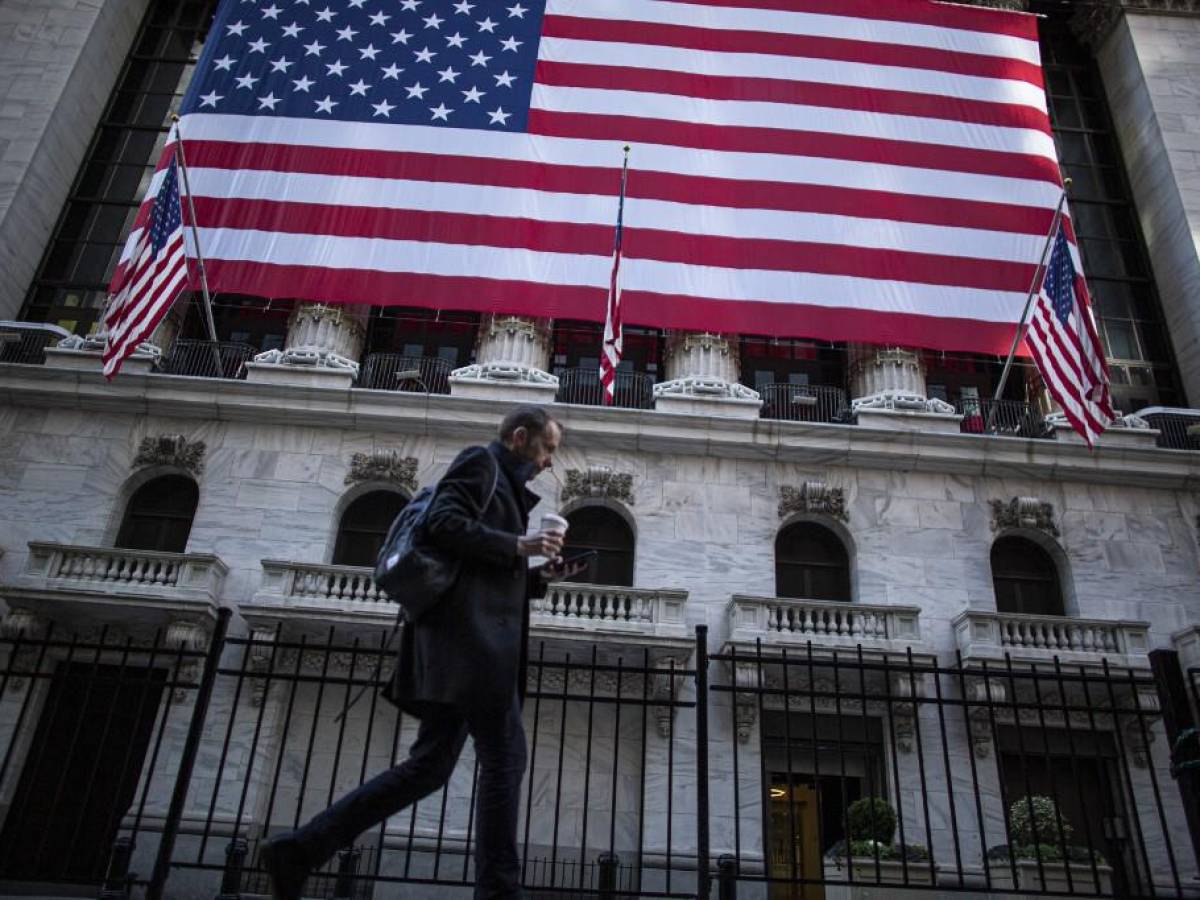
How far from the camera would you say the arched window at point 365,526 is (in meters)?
19.2

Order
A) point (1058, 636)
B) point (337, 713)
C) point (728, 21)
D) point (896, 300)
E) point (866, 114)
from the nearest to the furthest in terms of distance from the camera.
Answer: point (337, 713) → point (1058, 636) → point (896, 300) → point (866, 114) → point (728, 21)

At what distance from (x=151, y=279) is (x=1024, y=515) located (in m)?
17.1

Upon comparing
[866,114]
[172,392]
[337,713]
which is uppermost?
[866,114]

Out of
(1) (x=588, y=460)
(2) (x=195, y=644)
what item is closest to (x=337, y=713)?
(2) (x=195, y=644)

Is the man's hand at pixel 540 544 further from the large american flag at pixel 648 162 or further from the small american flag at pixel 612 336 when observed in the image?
the large american flag at pixel 648 162

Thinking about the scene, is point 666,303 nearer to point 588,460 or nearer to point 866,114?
point 588,460

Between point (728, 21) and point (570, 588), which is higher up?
point (728, 21)

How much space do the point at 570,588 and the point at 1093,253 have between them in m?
18.6

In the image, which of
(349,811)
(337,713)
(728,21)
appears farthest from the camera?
(728,21)

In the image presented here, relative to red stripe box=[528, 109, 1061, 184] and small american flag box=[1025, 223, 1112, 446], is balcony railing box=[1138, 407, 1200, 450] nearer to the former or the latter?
red stripe box=[528, 109, 1061, 184]

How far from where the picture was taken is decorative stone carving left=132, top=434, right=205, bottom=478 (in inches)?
751

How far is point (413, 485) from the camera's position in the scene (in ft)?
62.7

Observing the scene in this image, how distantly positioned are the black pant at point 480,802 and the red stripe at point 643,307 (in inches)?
588

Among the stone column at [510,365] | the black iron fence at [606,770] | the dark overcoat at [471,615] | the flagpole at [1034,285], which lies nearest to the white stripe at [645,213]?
the flagpole at [1034,285]
